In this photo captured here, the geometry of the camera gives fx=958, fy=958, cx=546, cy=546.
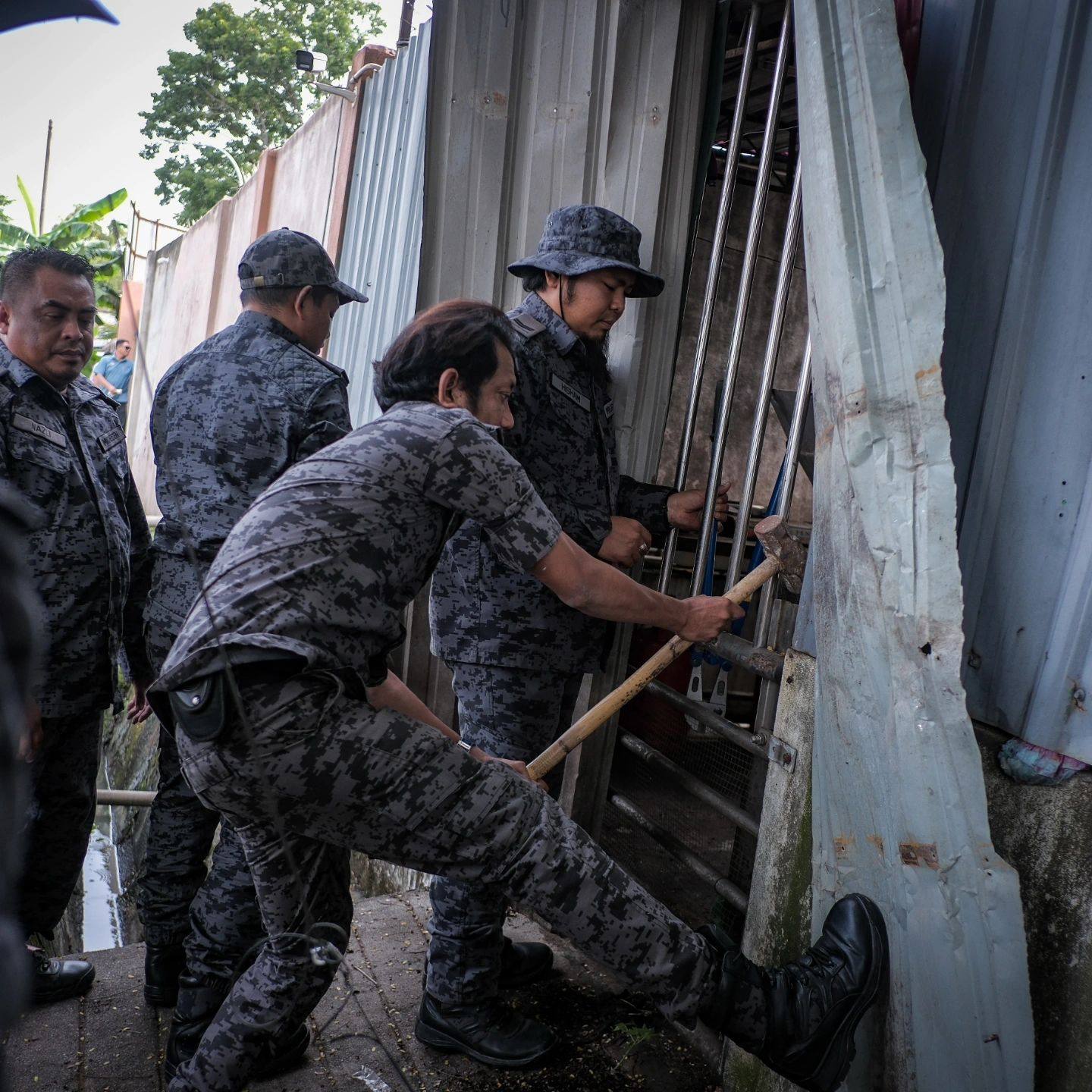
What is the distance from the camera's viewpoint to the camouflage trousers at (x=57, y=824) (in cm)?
250

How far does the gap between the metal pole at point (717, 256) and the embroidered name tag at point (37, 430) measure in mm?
1668

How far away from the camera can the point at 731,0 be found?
108 inches

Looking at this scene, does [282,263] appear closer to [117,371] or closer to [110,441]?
[110,441]

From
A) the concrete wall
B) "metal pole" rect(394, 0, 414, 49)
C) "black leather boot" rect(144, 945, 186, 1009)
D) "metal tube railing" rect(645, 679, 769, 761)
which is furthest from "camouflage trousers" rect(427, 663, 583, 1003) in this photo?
"metal pole" rect(394, 0, 414, 49)

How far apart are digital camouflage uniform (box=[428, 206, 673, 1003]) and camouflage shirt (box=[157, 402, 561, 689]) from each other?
1.81 ft

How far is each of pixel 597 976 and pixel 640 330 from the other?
6.23 feet

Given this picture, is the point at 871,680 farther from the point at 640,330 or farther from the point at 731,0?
the point at 731,0

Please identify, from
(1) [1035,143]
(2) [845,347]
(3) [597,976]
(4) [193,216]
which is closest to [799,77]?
(1) [1035,143]

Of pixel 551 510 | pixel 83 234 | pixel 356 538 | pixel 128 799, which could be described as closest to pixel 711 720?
pixel 551 510

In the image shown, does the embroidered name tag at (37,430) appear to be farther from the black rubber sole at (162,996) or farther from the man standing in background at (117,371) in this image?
the man standing in background at (117,371)

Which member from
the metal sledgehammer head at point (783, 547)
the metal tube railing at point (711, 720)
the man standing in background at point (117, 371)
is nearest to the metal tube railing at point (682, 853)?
the metal tube railing at point (711, 720)

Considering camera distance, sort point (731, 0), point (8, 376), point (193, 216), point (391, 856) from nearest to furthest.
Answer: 1. point (391, 856)
2. point (8, 376)
3. point (731, 0)
4. point (193, 216)

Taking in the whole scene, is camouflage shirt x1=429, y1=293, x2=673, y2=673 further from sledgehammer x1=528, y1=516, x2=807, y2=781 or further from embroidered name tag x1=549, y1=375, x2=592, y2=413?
sledgehammer x1=528, y1=516, x2=807, y2=781

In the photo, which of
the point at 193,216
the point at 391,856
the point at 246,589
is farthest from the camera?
the point at 193,216
